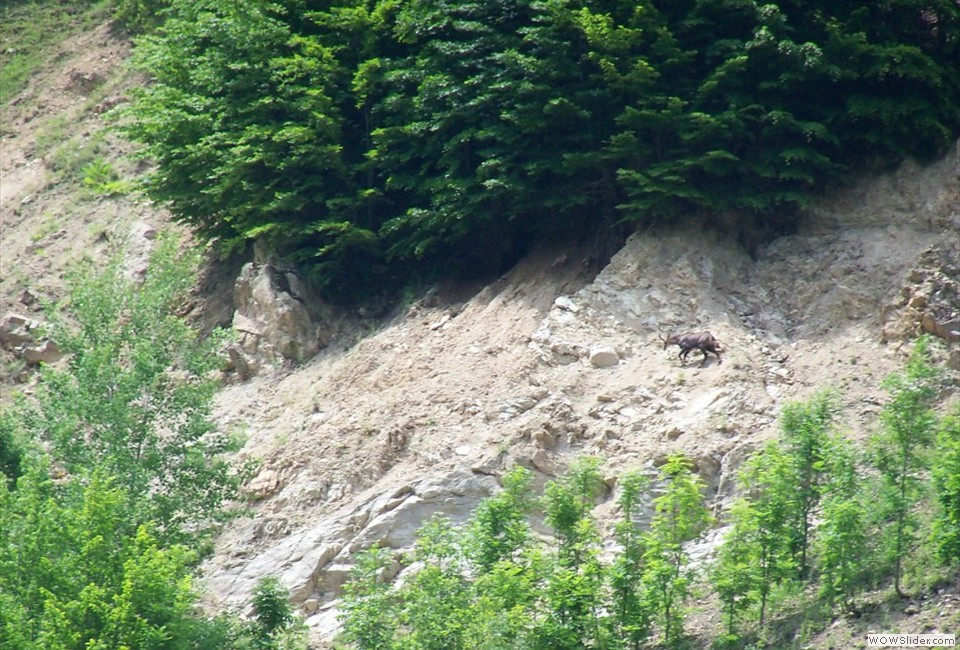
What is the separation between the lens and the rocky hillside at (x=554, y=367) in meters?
23.2

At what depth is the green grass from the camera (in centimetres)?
4047

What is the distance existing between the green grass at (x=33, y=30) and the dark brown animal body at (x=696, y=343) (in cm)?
2244

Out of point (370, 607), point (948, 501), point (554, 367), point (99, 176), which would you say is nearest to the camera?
point (948, 501)

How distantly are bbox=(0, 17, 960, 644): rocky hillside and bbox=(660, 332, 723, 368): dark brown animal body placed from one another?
0.15m

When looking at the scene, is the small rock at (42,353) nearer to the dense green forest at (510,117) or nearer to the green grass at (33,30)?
the dense green forest at (510,117)

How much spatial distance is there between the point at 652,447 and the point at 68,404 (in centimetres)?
907

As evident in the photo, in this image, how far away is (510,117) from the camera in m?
26.8

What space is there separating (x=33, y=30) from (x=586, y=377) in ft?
77.6

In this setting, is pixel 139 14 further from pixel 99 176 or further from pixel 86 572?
pixel 86 572

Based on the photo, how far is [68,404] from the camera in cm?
2461

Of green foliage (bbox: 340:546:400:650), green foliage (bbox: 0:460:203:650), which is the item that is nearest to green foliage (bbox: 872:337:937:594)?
green foliage (bbox: 340:546:400:650)

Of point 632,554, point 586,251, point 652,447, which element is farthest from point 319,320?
point 632,554

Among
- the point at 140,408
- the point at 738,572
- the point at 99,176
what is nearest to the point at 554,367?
the point at 738,572

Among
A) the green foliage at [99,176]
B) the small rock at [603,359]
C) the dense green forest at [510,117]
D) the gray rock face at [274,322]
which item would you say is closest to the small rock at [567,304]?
the small rock at [603,359]
